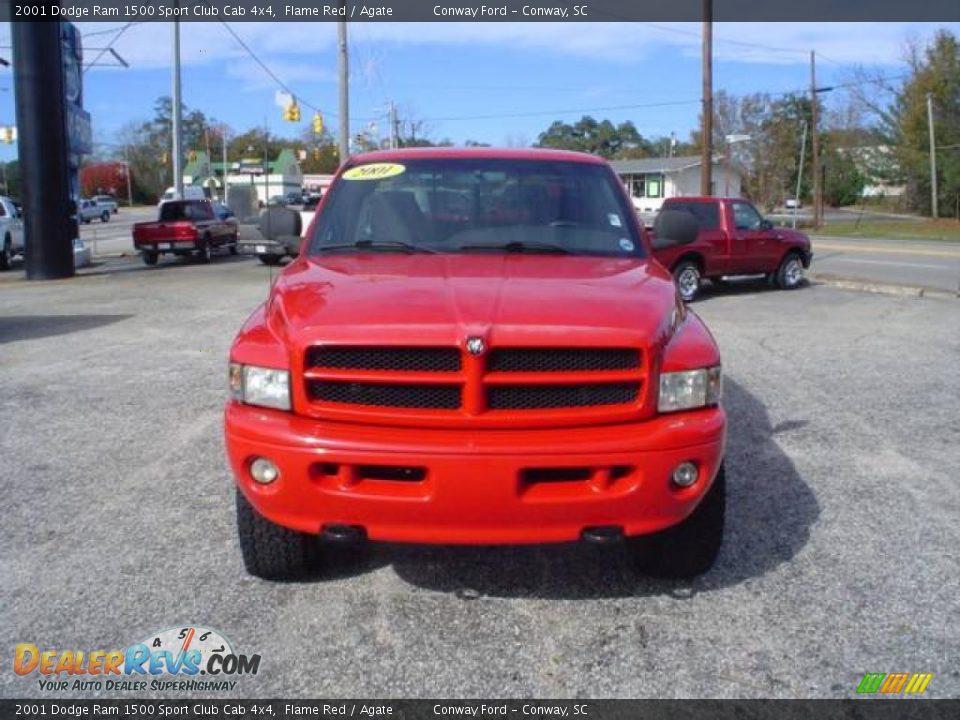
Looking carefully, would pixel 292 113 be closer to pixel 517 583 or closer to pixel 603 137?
pixel 517 583

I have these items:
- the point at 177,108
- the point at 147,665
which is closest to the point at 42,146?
the point at 177,108

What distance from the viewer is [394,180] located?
463 centimetres

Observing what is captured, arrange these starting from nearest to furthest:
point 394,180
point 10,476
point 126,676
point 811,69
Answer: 1. point 126,676
2. point 394,180
3. point 10,476
4. point 811,69

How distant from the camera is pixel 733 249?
613 inches

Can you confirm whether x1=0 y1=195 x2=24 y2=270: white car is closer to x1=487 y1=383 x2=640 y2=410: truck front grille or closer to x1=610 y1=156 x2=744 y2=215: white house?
x1=487 y1=383 x2=640 y2=410: truck front grille

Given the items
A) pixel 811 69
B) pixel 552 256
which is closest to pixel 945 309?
pixel 552 256

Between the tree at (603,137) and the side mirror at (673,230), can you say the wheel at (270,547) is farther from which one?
the tree at (603,137)

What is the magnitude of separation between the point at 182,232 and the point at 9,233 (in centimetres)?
427

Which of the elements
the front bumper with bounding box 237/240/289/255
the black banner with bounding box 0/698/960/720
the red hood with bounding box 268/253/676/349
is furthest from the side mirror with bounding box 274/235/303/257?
the front bumper with bounding box 237/240/289/255

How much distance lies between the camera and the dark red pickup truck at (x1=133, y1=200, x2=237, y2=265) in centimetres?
2302

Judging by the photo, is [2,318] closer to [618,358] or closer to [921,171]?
[618,358]

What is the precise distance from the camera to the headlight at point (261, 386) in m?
3.26

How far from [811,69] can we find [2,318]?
40.4 m

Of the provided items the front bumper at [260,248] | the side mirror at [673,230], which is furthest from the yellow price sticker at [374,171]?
the front bumper at [260,248]
